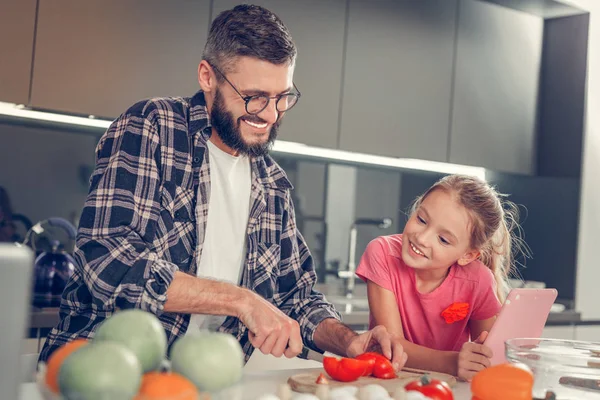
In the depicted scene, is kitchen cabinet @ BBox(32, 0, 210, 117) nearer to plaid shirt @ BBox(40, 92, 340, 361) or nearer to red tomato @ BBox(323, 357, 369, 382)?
plaid shirt @ BBox(40, 92, 340, 361)

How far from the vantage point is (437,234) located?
5.96 feet

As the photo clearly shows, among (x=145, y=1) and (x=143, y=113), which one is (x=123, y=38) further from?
(x=143, y=113)

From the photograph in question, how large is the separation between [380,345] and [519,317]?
27 cm

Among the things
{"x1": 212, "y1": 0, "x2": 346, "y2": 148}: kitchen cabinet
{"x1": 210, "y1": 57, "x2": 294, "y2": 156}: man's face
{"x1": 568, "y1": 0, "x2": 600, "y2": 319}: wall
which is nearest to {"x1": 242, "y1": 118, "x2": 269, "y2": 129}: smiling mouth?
{"x1": 210, "y1": 57, "x2": 294, "y2": 156}: man's face

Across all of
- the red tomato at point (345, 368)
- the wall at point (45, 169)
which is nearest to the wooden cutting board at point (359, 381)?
the red tomato at point (345, 368)

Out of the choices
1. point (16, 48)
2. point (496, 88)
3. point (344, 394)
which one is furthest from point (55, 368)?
point (496, 88)

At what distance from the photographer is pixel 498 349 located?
150 cm

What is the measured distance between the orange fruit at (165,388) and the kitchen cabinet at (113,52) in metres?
1.93

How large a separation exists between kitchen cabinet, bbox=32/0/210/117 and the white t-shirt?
98cm

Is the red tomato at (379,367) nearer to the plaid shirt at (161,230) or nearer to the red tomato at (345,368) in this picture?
the red tomato at (345,368)

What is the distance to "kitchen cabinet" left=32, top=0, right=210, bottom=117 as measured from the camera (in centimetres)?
254

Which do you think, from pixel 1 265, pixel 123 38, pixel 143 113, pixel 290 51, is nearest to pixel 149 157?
pixel 143 113

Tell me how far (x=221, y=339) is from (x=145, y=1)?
207 centimetres

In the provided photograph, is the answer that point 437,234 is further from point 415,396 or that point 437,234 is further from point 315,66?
point 315,66
